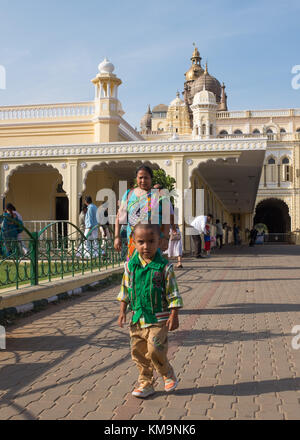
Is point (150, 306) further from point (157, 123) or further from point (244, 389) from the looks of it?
point (157, 123)

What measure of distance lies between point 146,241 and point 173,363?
1360mm

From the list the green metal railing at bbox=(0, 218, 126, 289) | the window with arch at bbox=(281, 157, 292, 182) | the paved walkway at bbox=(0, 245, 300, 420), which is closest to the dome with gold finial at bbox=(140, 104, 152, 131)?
the window with arch at bbox=(281, 157, 292, 182)

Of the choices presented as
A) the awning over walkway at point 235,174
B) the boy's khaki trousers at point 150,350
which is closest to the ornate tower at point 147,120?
the awning over walkway at point 235,174

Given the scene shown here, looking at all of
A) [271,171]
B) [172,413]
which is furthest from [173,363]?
[271,171]

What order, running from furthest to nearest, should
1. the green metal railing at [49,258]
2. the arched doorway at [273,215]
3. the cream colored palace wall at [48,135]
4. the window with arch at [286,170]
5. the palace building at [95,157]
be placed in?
the arched doorway at [273,215]
the window with arch at [286,170]
the cream colored palace wall at [48,135]
the palace building at [95,157]
the green metal railing at [49,258]

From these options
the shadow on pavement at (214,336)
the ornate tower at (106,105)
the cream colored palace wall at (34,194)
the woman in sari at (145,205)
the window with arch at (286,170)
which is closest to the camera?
the woman in sari at (145,205)

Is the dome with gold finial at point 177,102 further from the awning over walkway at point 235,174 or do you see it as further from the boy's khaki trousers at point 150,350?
the boy's khaki trousers at point 150,350

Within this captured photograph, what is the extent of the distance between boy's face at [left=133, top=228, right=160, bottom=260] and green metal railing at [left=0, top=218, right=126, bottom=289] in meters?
3.29

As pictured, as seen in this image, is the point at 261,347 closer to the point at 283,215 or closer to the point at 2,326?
the point at 2,326

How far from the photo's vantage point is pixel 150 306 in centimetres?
350

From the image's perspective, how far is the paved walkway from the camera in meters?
3.21

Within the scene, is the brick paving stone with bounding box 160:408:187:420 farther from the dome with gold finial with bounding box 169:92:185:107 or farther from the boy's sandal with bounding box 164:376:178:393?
the dome with gold finial with bounding box 169:92:185:107

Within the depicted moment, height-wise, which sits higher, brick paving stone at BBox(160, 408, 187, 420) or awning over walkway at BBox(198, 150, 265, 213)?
awning over walkway at BBox(198, 150, 265, 213)

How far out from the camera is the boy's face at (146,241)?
3494mm
